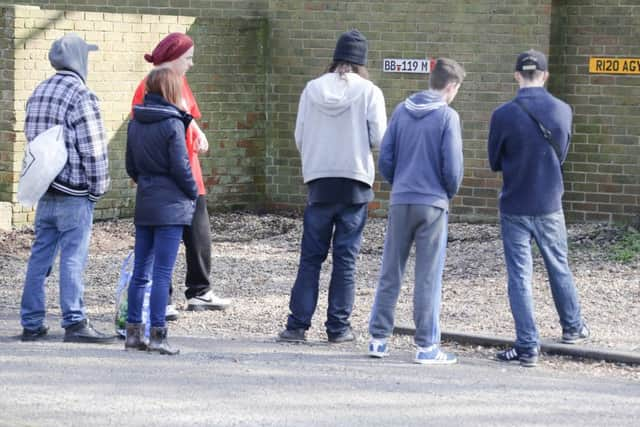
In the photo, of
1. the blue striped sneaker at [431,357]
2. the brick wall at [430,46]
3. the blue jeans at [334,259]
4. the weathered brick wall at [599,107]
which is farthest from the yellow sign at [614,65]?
the blue striped sneaker at [431,357]

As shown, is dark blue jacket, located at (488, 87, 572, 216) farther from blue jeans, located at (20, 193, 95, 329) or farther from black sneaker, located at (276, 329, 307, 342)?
blue jeans, located at (20, 193, 95, 329)

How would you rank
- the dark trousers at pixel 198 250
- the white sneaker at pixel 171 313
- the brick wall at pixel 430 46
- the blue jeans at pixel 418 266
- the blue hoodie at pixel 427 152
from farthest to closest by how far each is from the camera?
the brick wall at pixel 430 46
the dark trousers at pixel 198 250
the white sneaker at pixel 171 313
the blue jeans at pixel 418 266
the blue hoodie at pixel 427 152

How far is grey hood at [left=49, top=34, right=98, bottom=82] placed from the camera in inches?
323

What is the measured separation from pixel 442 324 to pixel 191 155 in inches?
82.7

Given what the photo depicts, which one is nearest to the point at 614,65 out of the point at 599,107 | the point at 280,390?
the point at 599,107

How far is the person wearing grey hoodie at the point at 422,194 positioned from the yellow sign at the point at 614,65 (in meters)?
6.55

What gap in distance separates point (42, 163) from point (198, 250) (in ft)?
5.59

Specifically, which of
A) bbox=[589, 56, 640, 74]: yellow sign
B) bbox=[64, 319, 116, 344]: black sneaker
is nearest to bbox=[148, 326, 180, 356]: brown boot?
bbox=[64, 319, 116, 344]: black sneaker

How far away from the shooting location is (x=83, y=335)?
8.30 metres

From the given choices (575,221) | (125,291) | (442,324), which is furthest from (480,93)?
(125,291)

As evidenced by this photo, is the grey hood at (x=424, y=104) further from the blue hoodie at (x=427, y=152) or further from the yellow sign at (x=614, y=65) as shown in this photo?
the yellow sign at (x=614, y=65)

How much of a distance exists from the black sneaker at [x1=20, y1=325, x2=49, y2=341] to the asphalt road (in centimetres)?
11

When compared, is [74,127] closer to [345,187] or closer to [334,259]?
[345,187]

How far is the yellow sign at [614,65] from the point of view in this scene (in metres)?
13.8
